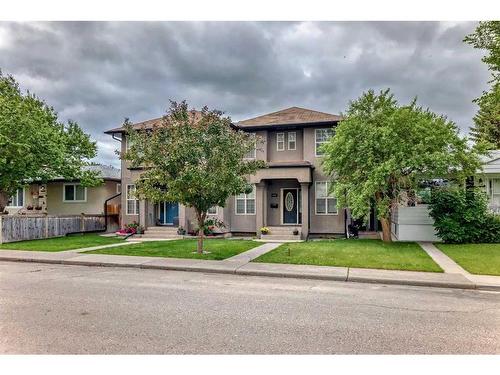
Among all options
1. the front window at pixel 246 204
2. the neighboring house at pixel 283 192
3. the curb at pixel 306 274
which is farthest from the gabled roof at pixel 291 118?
the curb at pixel 306 274

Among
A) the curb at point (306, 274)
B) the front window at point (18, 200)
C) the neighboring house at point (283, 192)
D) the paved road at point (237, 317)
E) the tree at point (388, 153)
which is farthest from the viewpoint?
the front window at point (18, 200)

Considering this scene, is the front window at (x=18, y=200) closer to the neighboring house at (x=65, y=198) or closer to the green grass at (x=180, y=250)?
the neighboring house at (x=65, y=198)

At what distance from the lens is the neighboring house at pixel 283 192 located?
20312 millimetres

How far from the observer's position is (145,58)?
758 cm

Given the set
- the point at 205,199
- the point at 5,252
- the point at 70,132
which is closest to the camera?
the point at 205,199

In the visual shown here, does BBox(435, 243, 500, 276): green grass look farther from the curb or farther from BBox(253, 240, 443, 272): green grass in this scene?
the curb

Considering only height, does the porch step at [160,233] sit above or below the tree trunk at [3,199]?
below

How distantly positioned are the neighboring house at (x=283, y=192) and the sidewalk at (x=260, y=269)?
22.2 feet

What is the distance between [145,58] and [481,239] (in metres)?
15.5

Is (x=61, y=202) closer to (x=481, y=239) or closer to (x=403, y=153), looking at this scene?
(x=403, y=153)

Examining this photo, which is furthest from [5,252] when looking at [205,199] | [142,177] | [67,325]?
[67,325]

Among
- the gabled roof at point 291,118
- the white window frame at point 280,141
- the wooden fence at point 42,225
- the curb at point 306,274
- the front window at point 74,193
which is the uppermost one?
the gabled roof at point 291,118

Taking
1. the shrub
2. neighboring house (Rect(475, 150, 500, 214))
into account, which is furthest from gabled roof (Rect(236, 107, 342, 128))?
neighboring house (Rect(475, 150, 500, 214))

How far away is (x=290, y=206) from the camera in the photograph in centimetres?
2202
